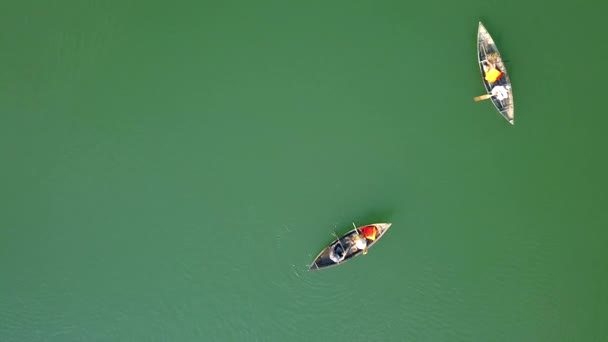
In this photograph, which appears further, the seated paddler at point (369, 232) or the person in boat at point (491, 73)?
the person in boat at point (491, 73)

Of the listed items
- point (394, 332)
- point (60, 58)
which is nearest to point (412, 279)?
point (394, 332)

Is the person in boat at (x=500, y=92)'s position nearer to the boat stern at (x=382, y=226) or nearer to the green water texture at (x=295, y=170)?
the green water texture at (x=295, y=170)

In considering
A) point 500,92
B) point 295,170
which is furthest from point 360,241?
point 500,92

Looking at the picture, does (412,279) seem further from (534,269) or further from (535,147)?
(535,147)

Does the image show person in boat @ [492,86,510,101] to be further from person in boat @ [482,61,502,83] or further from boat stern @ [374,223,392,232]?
boat stern @ [374,223,392,232]

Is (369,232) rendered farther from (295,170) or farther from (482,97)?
(482,97)

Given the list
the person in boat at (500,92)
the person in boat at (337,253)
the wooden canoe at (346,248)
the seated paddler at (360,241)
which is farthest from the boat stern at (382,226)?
the person in boat at (500,92)
